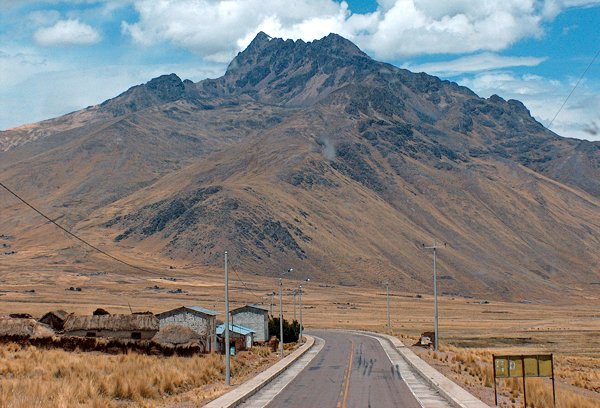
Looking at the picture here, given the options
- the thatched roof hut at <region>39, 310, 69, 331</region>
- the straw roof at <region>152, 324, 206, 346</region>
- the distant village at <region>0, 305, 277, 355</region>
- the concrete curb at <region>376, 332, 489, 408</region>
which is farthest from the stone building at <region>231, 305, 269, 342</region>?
the concrete curb at <region>376, 332, 489, 408</region>

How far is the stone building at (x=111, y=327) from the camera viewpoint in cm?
6406

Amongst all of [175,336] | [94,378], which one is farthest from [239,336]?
[94,378]

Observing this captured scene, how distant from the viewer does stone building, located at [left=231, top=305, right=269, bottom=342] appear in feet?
304

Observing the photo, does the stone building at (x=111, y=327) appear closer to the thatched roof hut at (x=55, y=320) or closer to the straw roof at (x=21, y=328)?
the thatched roof hut at (x=55, y=320)

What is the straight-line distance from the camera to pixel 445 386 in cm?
3594

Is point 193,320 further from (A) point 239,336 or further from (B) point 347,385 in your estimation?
(B) point 347,385

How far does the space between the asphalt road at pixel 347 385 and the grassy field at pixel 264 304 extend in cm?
360

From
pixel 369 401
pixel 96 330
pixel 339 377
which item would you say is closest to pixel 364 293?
pixel 96 330

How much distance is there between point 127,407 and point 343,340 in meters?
60.4

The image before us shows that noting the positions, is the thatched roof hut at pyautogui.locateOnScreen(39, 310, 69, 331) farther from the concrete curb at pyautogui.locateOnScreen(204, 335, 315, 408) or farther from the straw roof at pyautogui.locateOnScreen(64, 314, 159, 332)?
the concrete curb at pyautogui.locateOnScreen(204, 335, 315, 408)

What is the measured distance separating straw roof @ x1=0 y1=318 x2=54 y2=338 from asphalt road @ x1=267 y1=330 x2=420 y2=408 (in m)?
18.9

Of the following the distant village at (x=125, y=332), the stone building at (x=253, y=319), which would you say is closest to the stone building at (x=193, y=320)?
the distant village at (x=125, y=332)

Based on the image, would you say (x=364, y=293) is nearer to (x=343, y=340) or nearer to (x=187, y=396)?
(x=343, y=340)

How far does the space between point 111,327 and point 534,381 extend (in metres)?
38.0
